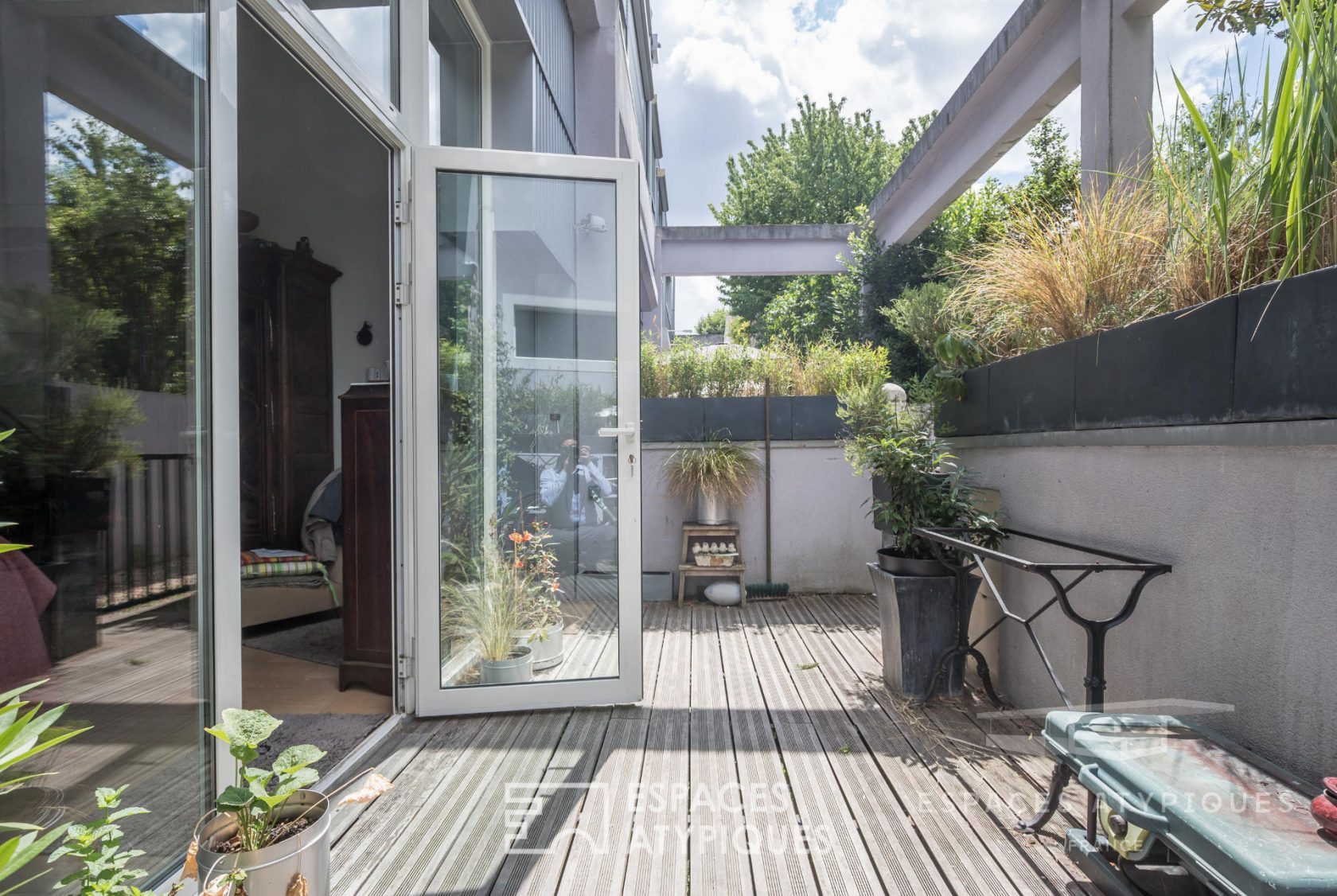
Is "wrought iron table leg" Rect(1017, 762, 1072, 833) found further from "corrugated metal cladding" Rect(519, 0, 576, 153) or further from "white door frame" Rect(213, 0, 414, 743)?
"corrugated metal cladding" Rect(519, 0, 576, 153)

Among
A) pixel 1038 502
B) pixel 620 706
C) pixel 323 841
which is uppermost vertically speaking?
pixel 1038 502

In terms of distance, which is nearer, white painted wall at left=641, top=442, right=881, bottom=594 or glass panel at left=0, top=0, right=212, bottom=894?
glass panel at left=0, top=0, right=212, bottom=894

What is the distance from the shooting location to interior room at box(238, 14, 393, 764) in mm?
2725

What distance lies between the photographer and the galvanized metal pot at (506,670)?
2.60 meters

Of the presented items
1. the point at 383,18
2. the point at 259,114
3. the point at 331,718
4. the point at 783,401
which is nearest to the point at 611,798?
the point at 331,718

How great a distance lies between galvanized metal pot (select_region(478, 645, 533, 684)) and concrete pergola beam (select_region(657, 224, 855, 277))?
7.85 metres

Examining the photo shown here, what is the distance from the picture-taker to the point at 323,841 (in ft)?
4.05

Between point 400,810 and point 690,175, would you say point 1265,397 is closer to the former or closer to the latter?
point 400,810

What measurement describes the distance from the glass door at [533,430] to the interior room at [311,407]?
0.97 ft

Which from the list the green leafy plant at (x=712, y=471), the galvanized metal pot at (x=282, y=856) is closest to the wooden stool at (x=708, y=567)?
the green leafy plant at (x=712, y=471)

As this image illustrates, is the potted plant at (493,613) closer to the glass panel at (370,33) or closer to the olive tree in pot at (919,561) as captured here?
the olive tree in pot at (919,561)

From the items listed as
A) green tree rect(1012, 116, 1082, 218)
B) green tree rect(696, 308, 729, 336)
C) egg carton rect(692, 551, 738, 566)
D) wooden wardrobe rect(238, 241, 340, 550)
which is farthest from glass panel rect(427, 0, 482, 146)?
green tree rect(696, 308, 729, 336)

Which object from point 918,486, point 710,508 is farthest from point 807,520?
point 918,486

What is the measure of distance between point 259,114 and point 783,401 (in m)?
3.48
